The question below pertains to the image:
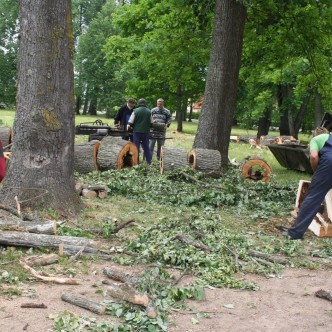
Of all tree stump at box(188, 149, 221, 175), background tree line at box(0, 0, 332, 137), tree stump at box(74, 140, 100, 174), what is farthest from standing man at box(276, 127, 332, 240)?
tree stump at box(74, 140, 100, 174)

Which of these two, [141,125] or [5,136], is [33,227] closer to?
[141,125]

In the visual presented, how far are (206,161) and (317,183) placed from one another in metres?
5.06

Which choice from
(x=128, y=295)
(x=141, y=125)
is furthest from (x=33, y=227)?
(x=141, y=125)

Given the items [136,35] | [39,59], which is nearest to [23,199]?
[39,59]

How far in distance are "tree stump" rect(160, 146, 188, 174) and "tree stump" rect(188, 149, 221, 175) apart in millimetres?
271

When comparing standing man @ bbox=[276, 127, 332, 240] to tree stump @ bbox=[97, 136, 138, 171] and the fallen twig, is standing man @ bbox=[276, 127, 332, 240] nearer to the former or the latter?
the fallen twig

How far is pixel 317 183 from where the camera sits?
311 inches

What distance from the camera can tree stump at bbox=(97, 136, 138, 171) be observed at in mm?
13227

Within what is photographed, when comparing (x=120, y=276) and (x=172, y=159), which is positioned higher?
(x=172, y=159)

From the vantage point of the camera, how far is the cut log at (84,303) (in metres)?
4.67

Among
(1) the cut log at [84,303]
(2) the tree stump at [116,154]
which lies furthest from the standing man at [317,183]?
(2) the tree stump at [116,154]

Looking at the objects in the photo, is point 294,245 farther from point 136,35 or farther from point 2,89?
point 2,89

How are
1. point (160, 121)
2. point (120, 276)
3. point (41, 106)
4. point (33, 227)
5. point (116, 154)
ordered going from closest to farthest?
point (120, 276)
point (33, 227)
point (41, 106)
point (116, 154)
point (160, 121)

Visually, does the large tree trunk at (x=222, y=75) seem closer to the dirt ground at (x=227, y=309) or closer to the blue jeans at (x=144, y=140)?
the blue jeans at (x=144, y=140)
